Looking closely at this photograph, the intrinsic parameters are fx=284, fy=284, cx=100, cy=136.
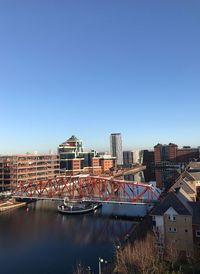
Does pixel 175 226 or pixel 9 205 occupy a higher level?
pixel 175 226

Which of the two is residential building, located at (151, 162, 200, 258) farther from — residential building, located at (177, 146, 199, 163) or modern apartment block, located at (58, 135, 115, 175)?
residential building, located at (177, 146, 199, 163)

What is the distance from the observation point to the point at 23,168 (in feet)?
262

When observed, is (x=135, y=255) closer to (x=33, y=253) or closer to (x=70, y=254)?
(x=70, y=254)

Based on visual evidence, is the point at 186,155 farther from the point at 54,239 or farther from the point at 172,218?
the point at 172,218

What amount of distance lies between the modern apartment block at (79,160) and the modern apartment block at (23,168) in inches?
1347

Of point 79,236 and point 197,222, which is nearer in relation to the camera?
point 197,222

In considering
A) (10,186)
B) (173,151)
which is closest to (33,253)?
(10,186)

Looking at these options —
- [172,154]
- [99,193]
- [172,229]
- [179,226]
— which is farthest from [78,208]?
[172,154]

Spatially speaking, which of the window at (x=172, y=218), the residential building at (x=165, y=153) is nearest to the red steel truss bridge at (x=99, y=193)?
the window at (x=172, y=218)

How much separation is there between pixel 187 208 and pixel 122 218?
78.9 feet

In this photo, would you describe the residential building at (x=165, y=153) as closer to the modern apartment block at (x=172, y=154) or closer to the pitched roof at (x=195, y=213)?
the modern apartment block at (x=172, y=154)

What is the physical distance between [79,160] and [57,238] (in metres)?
90.8

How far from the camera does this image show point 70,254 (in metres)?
31.9

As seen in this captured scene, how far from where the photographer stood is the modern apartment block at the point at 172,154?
6106 inches
